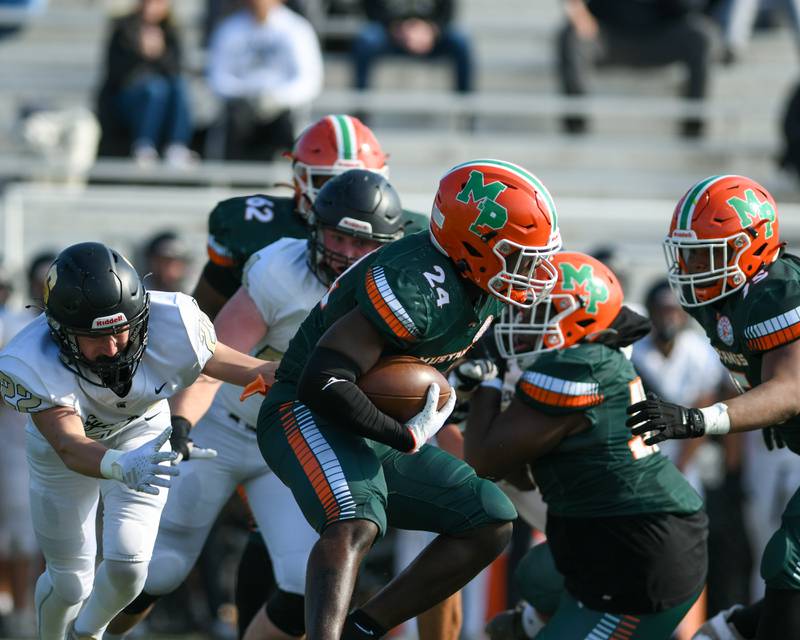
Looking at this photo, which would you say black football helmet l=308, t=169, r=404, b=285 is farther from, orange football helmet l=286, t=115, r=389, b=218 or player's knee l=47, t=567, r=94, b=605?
player's knee l=47, t=567, r=94, b=605

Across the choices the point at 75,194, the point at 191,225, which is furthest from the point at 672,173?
the point at 75,194

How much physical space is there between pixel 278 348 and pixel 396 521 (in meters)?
1.13

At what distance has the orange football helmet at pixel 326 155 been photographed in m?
5.76

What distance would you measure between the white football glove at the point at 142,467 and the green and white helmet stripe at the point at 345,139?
1713 mm

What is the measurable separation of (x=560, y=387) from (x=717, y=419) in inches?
21.5

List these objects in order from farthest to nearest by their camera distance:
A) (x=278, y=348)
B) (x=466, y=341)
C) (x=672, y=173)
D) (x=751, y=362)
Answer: (x=672, y=173)
(x=278, y=348)
(x=751, y=362)
(x=466, y=341)

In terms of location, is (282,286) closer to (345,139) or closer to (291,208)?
(291,208)

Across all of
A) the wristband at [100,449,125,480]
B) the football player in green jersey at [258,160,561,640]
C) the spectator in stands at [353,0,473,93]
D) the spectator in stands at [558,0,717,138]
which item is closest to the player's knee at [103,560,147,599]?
the wristband at [100,449,125,480]

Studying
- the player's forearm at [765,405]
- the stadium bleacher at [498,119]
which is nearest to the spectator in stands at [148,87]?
the stadium bleacher at [498,119]

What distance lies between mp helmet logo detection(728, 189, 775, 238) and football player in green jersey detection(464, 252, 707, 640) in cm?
53

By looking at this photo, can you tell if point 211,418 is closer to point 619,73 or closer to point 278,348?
point 278,348

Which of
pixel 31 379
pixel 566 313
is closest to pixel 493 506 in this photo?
pixel 566 313

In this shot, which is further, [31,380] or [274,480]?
[274,480]

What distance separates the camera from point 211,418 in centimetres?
579
